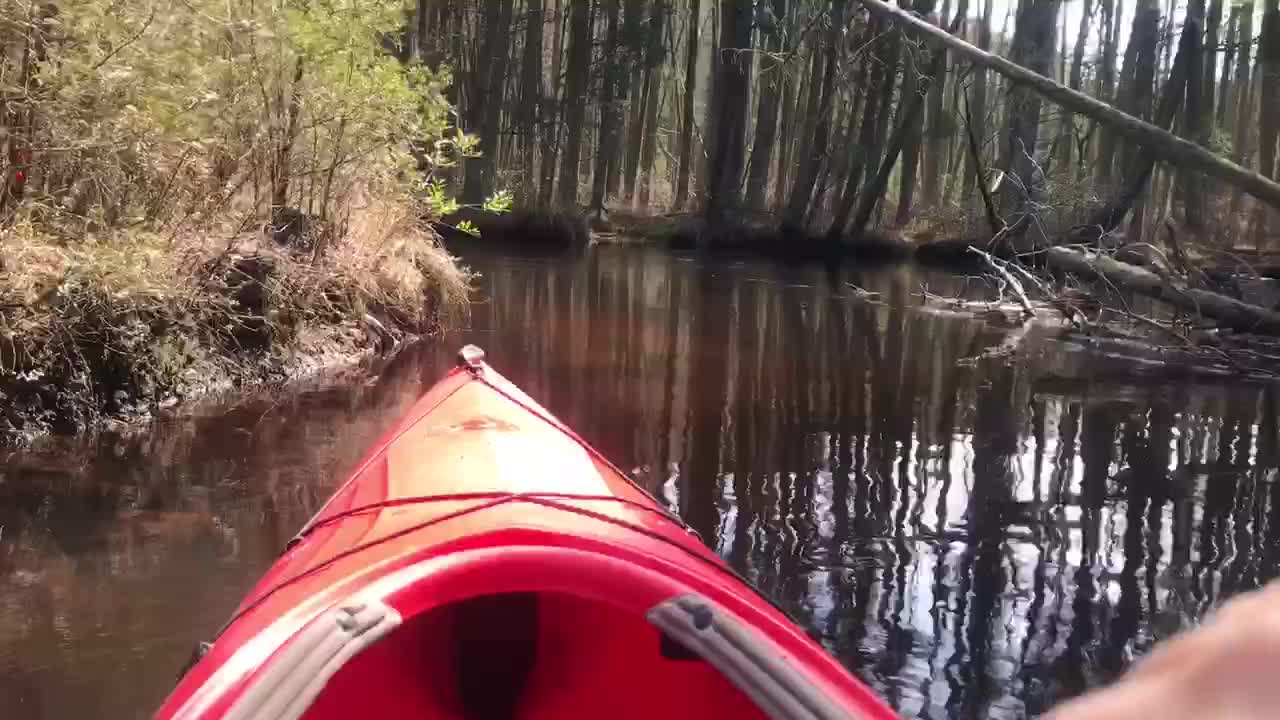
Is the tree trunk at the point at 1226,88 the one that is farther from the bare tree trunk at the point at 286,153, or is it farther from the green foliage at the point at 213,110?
the bare tree trunk at the point at 286,153

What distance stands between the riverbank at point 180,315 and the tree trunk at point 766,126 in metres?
14.2

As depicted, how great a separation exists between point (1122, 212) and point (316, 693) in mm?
15009

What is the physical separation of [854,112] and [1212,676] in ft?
69.5

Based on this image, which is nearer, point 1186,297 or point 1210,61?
point 1186,297

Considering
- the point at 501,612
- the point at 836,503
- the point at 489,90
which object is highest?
the point at 489,90

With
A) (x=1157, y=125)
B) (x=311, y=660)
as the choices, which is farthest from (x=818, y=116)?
(x=311, y=660)

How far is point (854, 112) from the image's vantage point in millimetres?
20859

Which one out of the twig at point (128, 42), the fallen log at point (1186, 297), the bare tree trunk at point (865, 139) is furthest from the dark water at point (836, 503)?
the bare tree trunk at point (865, 139)

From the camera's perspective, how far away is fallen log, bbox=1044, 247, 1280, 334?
8.30 metres

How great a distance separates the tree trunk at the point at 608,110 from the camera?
23.0 metres

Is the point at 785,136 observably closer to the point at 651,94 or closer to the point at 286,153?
the point at 651,94

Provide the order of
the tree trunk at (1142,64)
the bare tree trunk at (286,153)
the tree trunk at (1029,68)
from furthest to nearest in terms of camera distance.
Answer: the tree trunk at (1029,68) < the tree trunk at (1142,64) < the bare tree trunk at (286,153)

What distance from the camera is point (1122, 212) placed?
48.7 ft

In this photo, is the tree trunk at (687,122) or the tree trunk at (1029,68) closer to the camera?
the tree trunk at (1029,68)
